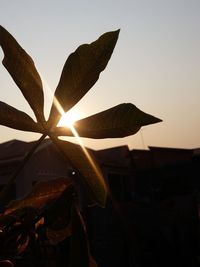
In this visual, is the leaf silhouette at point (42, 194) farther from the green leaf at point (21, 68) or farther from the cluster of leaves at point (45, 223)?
the green leaf at point (21, 68)

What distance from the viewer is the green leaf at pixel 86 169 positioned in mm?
423

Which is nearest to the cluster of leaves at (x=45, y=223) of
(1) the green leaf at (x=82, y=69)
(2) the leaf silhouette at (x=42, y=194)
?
(2) the leaf silhouette at (x=42, y=194)

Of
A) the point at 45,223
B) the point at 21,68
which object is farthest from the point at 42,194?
the point at 21,68

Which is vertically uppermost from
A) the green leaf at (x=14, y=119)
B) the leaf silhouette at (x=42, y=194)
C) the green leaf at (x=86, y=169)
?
the green leaf at (x=14, y=119)

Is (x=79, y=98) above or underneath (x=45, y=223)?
above

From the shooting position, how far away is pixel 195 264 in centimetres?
600

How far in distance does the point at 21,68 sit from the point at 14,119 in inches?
2.3

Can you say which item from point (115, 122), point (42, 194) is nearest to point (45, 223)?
point (42, 194)

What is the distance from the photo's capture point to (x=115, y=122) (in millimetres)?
466

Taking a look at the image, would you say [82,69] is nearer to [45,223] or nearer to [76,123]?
[76,123]

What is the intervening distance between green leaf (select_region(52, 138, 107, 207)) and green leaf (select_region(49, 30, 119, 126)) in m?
0.05

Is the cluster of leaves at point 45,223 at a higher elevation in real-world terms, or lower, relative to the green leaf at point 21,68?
lower

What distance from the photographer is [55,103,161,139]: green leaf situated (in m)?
0.46

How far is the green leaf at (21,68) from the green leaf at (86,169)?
2.5 inches
